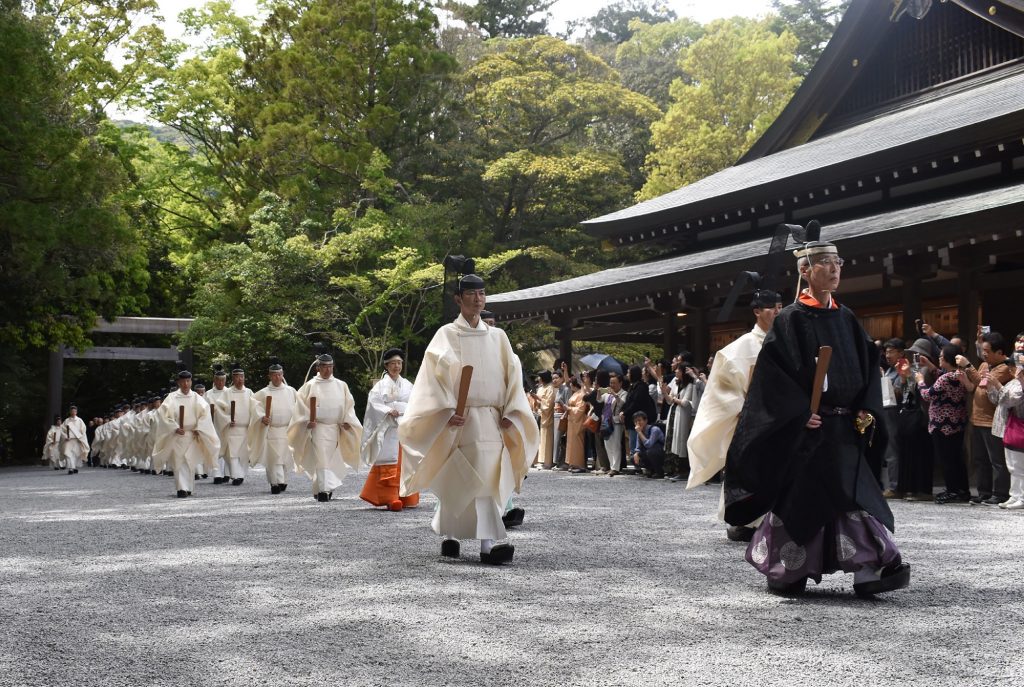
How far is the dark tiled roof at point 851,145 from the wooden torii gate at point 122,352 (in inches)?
612

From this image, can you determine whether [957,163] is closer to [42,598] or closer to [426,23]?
[42,598]

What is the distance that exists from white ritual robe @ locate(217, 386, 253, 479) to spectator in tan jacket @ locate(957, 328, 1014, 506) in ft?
33.6

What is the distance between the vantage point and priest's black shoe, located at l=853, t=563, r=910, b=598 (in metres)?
5.47

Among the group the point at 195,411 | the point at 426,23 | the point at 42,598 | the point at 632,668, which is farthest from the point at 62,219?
the point at 632,668

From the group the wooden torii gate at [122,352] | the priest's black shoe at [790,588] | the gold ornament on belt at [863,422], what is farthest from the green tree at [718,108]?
the priest's black shoe at [790,588]

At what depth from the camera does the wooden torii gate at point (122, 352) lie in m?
32.9

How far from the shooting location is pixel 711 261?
1795 centimetres

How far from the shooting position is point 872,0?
68.6 feet

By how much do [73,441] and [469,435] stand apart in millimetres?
23345

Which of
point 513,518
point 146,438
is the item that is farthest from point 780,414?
point 146,438

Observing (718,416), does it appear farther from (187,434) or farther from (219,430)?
(219,430)

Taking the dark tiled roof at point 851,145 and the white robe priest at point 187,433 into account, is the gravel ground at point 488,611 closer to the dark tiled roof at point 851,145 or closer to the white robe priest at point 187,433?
the white robe priest at point 187,433

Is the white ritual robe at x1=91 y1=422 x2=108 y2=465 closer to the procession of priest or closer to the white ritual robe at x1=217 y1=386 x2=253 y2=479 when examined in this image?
the white ritual robe at x1=217 y1=386 x2=253 y2=479

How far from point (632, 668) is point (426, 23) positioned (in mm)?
31488
